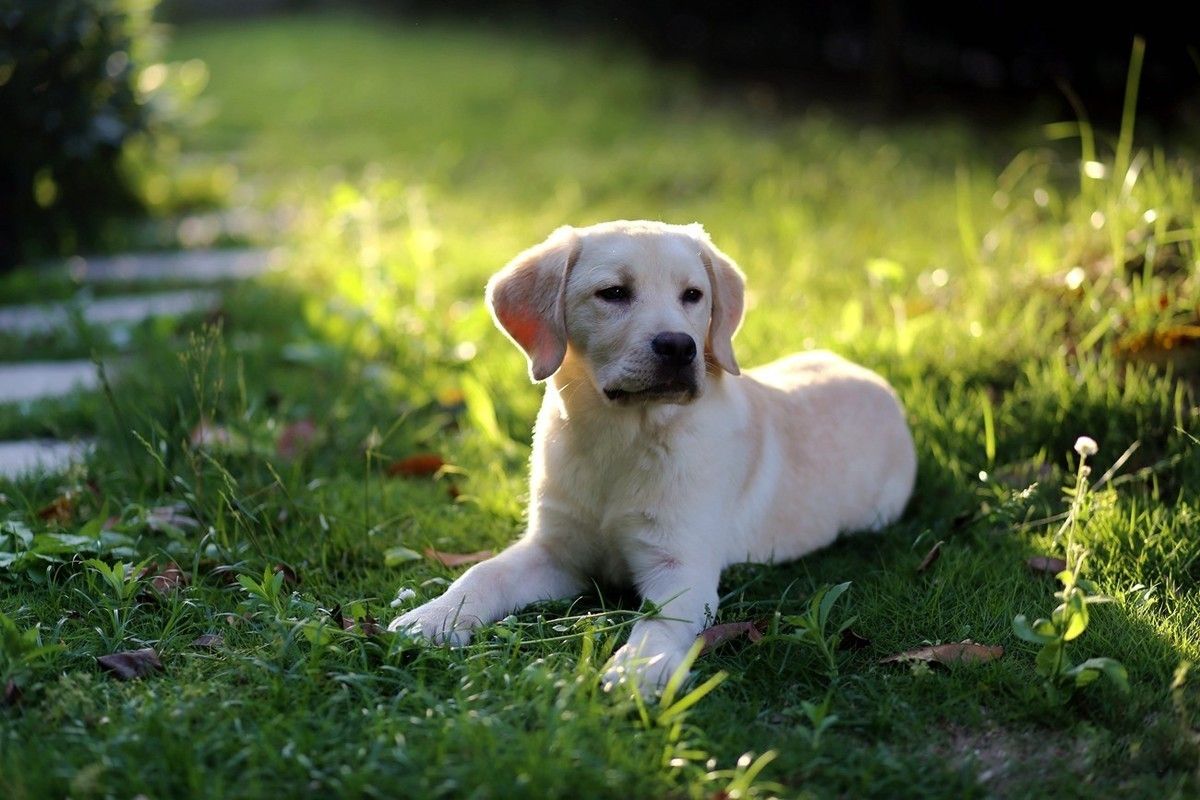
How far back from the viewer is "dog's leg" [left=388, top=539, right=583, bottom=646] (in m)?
2.75

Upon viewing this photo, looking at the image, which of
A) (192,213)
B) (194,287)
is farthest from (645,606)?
(192,213)

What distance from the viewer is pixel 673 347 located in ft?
9.23

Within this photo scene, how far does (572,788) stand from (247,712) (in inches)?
27.1

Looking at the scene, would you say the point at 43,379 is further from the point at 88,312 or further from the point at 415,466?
the point at 415,466

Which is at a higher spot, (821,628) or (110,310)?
(110,310)

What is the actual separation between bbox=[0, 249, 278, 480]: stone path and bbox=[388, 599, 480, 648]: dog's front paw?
4.61 ft

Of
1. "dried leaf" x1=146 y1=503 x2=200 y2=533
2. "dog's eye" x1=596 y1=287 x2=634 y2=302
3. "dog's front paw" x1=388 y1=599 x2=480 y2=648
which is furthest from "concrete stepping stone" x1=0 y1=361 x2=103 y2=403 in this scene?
"dog's eye" x1=596 y1=287 x2=634 y2=302

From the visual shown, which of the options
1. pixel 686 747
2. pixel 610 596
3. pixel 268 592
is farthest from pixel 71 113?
pixel 686 747

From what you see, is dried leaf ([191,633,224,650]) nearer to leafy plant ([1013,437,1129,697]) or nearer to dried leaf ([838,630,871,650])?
dried leaf ([838,630,871,650])

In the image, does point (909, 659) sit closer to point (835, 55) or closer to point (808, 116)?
point (808, 116)

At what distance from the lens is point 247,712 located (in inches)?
93.4

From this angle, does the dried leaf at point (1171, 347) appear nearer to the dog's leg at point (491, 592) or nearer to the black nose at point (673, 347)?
the black nose at point (673, 347)

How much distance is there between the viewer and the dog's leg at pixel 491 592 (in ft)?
9.04

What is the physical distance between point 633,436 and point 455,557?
633 mm
